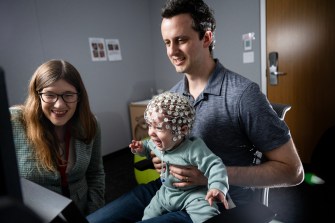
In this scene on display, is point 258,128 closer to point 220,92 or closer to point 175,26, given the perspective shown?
point 220,92

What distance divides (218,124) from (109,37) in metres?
3.06

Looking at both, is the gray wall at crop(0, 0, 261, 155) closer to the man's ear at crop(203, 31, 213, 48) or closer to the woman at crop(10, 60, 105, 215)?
the woman at crop(10, 60, 105, 215)

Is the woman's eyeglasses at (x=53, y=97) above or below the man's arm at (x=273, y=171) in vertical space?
above

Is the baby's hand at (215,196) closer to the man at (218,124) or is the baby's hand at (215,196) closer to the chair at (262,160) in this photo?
the man at (218,124)

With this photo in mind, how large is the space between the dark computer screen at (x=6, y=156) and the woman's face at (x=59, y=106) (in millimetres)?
1070

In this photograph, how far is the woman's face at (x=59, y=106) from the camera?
4.23 ft

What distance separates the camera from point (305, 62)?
9.52 ft

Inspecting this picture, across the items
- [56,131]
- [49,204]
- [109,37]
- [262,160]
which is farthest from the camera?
[109,37]

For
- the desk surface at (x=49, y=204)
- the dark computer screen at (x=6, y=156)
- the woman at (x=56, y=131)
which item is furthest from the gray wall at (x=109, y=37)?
the dark computer screen at (x=6, y=156)

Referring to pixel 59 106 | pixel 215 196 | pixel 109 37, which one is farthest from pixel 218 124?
pixel 109 37

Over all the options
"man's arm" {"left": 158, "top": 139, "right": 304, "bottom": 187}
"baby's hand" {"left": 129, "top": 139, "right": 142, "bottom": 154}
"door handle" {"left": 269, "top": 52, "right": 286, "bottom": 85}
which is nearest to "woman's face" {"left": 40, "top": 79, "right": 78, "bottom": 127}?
"baby's hand" {"left": 129, "top": 139, "right": 142, "bottom": 154}

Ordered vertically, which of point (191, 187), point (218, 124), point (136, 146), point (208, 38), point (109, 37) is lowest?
point (191, 187)

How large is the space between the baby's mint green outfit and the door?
2397mm

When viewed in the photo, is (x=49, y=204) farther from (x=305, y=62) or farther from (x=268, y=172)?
(x=305, y=62)
